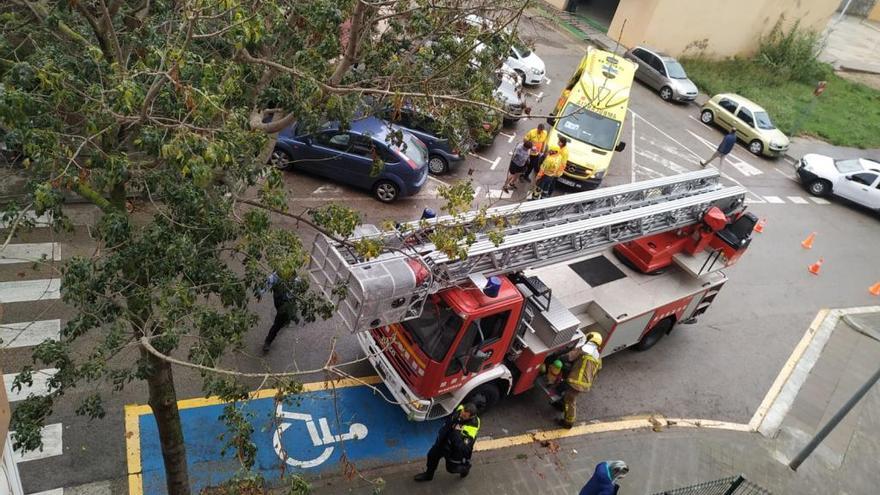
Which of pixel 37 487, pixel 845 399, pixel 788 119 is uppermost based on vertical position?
pixel 788 119

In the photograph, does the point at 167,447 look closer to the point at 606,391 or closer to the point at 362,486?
the point at 362,486

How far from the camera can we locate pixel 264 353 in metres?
9.48

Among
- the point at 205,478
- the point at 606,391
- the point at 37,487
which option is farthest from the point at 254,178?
the point at 606,391

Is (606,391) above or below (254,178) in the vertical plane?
below

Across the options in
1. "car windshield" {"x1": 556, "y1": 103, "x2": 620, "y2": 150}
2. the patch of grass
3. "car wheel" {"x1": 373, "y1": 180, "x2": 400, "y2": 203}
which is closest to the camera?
"car wheel" {"x1": 373, "y1": 180, "x2": 400, "y2": 203}

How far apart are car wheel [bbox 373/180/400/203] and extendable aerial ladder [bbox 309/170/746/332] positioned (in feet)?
18.3

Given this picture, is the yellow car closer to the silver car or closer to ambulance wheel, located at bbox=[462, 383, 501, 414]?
the silver car

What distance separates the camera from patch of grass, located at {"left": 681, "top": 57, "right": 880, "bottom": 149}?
25844mm

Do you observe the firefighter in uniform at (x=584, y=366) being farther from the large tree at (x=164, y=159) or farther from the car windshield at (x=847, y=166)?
the car windshield at (x=847, y=166)

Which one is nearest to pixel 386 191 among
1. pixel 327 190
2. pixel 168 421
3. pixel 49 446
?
pixel 327 190

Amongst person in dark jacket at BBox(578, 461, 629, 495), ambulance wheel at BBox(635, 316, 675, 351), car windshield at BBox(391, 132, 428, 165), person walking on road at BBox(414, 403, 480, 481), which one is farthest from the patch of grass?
person walking on road at BBox(414, 403, 480, 481)

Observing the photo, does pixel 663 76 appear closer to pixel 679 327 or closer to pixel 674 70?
pixel 674 70

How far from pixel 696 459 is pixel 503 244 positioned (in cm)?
521

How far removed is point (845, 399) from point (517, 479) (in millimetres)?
7361
